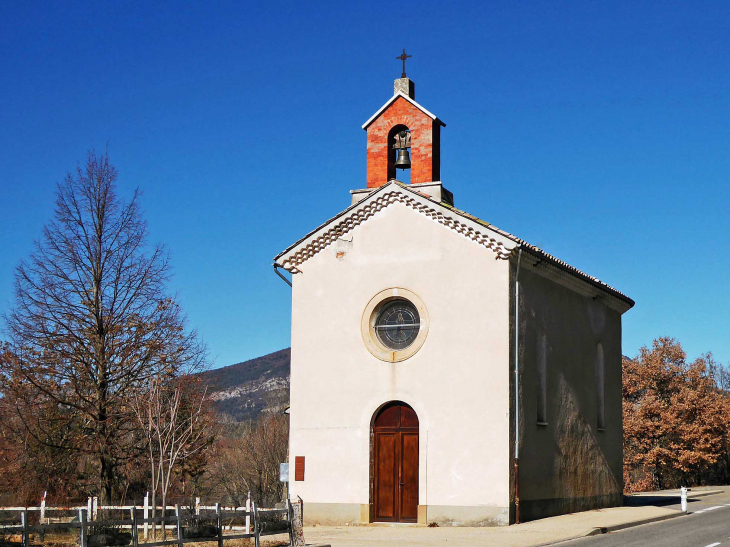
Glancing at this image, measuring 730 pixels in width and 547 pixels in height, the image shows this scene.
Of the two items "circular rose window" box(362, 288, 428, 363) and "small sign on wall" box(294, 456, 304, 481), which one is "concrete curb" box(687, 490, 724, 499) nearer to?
"circular rose window" box(362, 288, 428, 363)

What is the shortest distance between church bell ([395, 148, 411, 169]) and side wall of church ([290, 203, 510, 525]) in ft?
5.76

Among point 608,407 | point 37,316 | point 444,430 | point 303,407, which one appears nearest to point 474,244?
point 444,430

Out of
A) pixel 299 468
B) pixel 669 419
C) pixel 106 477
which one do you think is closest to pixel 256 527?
pixel 299 468

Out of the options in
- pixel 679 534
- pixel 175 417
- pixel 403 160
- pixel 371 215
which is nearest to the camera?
pixel 679 534

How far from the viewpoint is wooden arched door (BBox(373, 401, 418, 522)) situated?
21.3 meters

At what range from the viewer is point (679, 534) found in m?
17.9

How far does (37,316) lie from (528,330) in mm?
15228

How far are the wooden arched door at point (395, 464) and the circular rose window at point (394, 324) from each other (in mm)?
1362

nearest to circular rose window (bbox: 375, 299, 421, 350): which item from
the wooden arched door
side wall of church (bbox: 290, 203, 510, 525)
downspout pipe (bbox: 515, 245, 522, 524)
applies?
side wall of church (bbox: 290, 203, 510, 525)

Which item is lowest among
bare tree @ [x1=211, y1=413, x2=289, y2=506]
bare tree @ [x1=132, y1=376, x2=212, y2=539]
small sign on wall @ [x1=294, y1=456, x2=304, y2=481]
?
bare tree @ [x1=211, y1=413, x2=289, y2=506]

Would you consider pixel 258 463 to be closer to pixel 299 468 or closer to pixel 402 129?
pixel 299 468

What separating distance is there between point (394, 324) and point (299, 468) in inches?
175

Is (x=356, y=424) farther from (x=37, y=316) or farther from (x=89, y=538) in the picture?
(x=37, y=316)

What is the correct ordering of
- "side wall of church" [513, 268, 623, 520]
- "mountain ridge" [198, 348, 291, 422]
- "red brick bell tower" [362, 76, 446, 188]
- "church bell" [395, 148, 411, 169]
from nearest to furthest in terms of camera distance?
"side wall of church" [513, 268, 623, 520], "red brick bell tower" [362, 76, 446, 188], "church bell" [395, 148, 411, 169], "mountain ridge" [198, 348, 291, 422]
